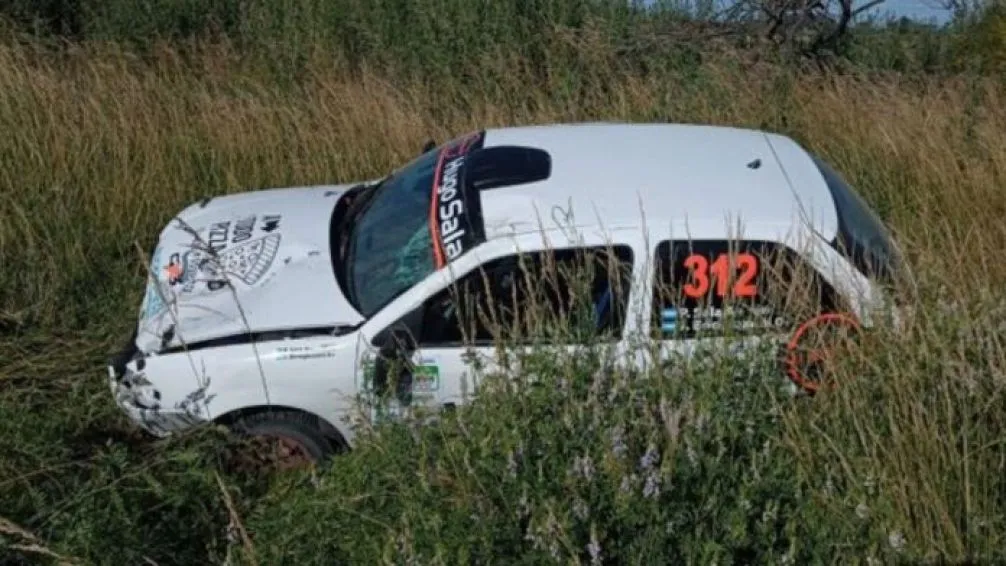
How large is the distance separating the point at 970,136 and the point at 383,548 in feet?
21.3

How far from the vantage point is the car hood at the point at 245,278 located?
4977 millimetres

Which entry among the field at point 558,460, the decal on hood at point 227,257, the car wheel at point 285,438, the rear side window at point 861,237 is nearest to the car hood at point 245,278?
the decal on hood at point 227,257

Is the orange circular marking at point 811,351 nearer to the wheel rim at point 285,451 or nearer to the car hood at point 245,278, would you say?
the car hood at point 245,278

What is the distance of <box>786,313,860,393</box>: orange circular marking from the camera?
427cm

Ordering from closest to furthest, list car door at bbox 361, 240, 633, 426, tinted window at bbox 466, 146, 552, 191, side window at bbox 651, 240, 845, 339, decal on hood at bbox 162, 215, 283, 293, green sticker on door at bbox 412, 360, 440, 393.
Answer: side window at bbox 651, 240, 845, 339 → car door at bbox 361, 240, 633, 426 → green sticker on door at bbox 412, 360, 440, 393 → tinted window at bbox 466, 146, 552, 191 → decal on hood at bbox 162, 215, 283, 293

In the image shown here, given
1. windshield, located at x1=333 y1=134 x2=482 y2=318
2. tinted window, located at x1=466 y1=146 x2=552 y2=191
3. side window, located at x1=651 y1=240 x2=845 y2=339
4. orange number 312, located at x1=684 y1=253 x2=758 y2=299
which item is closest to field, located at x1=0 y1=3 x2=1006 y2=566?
side window, located at x1=651 y1=240 x2=845 y2=339

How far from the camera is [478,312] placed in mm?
4734

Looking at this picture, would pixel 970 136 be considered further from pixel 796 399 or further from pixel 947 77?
pixel 796 399

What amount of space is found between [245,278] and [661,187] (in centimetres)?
190

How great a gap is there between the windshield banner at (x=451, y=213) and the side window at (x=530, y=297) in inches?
5.9

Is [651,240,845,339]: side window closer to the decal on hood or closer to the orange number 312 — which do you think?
the orange number 312

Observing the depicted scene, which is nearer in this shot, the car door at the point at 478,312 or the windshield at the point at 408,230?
the car door at the point at 478,312

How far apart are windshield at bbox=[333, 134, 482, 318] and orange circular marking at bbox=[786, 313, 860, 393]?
54.6 inches

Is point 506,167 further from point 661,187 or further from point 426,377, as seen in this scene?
point 426,377
